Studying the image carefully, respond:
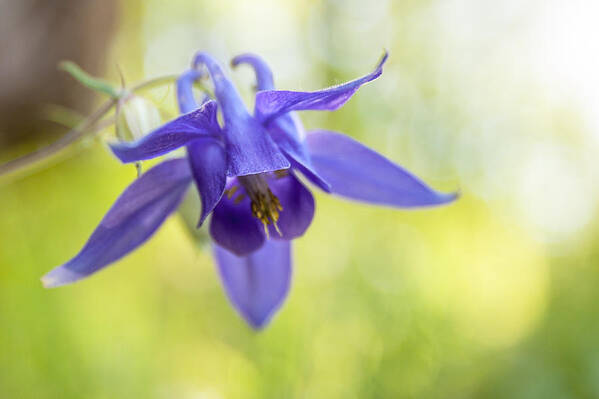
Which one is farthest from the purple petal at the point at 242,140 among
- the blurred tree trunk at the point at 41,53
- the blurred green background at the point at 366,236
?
the blurred tree trunk at the point at 41,53

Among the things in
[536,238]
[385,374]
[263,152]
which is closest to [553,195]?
[536,238]

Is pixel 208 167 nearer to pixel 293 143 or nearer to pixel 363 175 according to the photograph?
pixel 293 143

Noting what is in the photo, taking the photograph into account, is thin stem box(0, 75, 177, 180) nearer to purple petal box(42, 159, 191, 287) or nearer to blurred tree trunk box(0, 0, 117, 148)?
purple petal box(42, 159, 191, 287)

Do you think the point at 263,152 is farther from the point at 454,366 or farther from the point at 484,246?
the point at 484,246

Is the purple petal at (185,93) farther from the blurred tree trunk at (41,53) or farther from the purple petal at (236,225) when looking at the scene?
the blurred tree trunk at (41,53)

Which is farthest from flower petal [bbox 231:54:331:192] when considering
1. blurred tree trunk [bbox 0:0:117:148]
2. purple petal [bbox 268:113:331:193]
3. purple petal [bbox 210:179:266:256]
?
blurred tree trunk [bbox 0:0:117:148]
